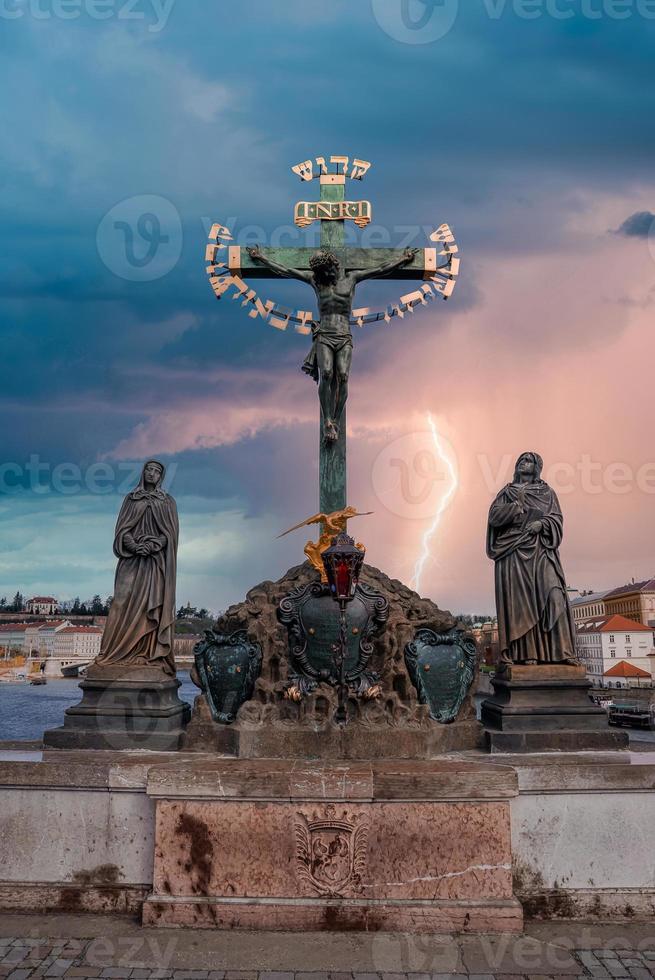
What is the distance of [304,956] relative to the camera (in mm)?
5082

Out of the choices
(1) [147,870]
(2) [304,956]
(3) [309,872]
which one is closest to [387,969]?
(2) [304,956]

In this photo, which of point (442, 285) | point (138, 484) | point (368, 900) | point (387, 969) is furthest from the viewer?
point (442, 285)

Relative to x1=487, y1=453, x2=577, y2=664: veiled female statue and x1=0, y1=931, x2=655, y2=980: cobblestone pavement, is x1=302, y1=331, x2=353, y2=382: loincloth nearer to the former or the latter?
x1=487, y1=453, x2=577, y2=664: veiled female statue

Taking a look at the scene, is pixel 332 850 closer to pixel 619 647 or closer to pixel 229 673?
pixel 229 673

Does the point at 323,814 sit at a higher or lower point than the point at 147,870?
higher

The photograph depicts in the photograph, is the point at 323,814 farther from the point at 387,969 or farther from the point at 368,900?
the point at 387,969

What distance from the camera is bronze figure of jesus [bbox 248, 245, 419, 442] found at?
30.1ft

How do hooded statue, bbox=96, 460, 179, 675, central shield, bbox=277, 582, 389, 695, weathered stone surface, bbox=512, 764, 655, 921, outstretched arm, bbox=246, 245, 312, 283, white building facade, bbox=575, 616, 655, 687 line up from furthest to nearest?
white building facade, bbox=575, 616, 655, 687, outstretched arm, bbox=246, 245, 312, 283, hooded statue, bbox=96, 460, 179, 675, central shield, bbox=277, 582, 389, 695, weathered stone surface, bbox=512, 764, 655, 921

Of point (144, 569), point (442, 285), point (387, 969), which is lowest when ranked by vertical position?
point (387, 969)

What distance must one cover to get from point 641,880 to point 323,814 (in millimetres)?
2825

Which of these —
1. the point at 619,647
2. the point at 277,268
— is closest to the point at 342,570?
the point at 277,268

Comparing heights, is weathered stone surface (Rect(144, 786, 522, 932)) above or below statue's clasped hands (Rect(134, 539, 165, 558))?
below

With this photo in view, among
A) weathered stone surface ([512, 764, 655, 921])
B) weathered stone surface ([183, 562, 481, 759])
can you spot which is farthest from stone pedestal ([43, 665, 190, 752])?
weathered stone surface ([512, 764, 655, 921])

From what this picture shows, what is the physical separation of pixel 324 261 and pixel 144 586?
471 centimetres
